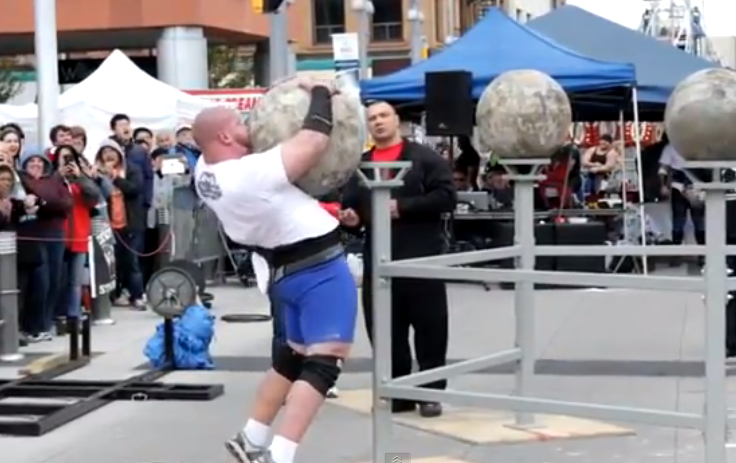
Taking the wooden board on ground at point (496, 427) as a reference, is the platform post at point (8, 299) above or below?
above

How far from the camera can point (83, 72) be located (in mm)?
39312

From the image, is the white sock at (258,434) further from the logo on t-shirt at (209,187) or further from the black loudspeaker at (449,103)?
the black loudspeaker at (449,103)

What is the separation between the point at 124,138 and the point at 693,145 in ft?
38.7

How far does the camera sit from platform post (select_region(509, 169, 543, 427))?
8.55m

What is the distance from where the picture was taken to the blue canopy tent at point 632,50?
768 inches

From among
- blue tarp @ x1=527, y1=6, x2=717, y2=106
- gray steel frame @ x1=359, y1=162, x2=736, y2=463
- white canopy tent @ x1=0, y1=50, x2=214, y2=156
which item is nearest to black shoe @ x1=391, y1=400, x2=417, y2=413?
gray steel frame @ x1=359, y1=162, x2=736, y2=463

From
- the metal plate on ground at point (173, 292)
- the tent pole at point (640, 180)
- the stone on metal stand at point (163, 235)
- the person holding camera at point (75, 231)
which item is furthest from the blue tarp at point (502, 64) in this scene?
the metal plate on ground at point (173, 292)

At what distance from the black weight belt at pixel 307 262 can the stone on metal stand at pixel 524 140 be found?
1950mm

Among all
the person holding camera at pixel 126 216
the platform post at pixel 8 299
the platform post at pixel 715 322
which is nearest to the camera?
the platform post at pixel 715 322

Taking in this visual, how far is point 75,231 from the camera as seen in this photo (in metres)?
13.7

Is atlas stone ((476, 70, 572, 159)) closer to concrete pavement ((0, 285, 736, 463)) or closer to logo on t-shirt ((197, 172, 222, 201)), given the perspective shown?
concrete pavement ((0, 285, 736, 463))

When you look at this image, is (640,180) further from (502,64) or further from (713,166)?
(713,166)

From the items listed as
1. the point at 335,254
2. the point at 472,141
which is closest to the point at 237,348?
the point at 335,254

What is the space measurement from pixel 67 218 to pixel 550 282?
788cm
